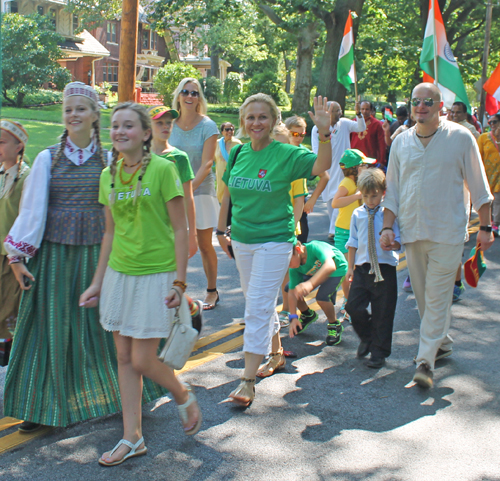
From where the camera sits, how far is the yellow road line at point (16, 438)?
3660mm

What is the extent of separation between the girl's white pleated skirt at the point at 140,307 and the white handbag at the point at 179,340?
50 millimetres

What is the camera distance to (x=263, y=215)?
4.31 m

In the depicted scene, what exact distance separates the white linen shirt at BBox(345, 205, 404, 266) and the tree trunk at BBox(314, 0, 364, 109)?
18.0 metres

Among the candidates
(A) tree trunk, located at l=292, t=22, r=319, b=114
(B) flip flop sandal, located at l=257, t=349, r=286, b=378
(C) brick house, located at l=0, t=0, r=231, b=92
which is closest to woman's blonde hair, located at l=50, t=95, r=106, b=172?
(B) flip flop sandal, located at l=257, t=349, r=286, b=378

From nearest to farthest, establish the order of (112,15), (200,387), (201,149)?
(200,387)
(201,149)
(112,15)

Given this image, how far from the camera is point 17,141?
4137mm

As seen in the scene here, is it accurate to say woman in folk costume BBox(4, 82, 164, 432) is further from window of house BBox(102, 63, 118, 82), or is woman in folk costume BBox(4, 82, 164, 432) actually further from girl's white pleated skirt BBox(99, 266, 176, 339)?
window of house BBox(102, 63, 118, 82)

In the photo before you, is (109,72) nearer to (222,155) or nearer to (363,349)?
(222,155)

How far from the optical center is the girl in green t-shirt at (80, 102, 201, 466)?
3406 mm

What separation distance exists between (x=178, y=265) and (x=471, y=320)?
3.92 m

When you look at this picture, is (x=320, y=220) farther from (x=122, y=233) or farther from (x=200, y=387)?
(x=122, y=233)

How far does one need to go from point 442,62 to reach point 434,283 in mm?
4158

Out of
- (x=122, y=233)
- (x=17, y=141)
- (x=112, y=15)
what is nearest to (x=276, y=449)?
(x=122, y=233)

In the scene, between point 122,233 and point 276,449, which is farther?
point 276,449
